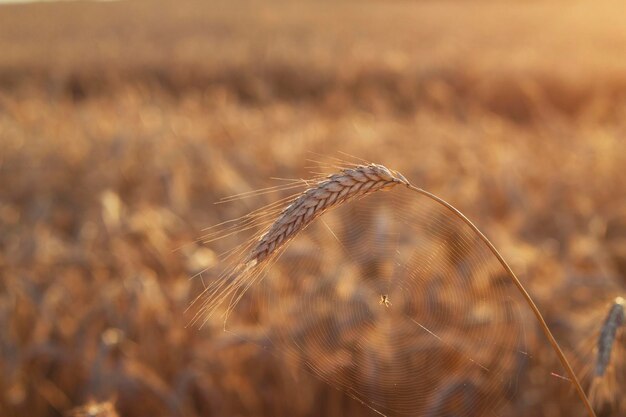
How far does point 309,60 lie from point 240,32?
5.89 m

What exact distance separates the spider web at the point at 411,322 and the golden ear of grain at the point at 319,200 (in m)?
1.02

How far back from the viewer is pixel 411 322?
203 centimetres

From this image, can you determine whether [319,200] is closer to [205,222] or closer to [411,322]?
[411,322]

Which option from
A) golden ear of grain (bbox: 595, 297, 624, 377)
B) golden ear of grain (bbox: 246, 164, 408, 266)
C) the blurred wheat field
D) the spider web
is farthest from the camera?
the blurred wheat field

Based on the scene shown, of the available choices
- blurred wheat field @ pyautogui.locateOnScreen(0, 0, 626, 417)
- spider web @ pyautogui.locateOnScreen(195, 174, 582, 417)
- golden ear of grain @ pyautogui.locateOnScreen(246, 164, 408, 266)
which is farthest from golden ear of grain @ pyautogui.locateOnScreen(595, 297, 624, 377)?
spider web @ pyautogui.locateOnScreen(195, 174, 582, 417)

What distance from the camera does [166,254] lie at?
2.63 metres

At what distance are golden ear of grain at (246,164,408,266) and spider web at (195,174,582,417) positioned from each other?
1.02m

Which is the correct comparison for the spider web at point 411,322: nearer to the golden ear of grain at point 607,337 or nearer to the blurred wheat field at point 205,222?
the blurred wheat field at point 205,222

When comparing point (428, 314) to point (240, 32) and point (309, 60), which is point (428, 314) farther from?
point (240, 32)

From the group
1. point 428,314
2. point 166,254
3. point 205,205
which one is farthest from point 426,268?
point 205,205

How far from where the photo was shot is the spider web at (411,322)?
1.90 meters

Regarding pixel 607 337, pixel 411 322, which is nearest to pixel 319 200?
pixel 607 337

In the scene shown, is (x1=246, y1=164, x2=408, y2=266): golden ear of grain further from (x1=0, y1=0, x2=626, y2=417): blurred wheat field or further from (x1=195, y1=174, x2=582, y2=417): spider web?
(x1=195, y1=174, x2=582, y2=417): spider web

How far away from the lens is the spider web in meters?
1.90
